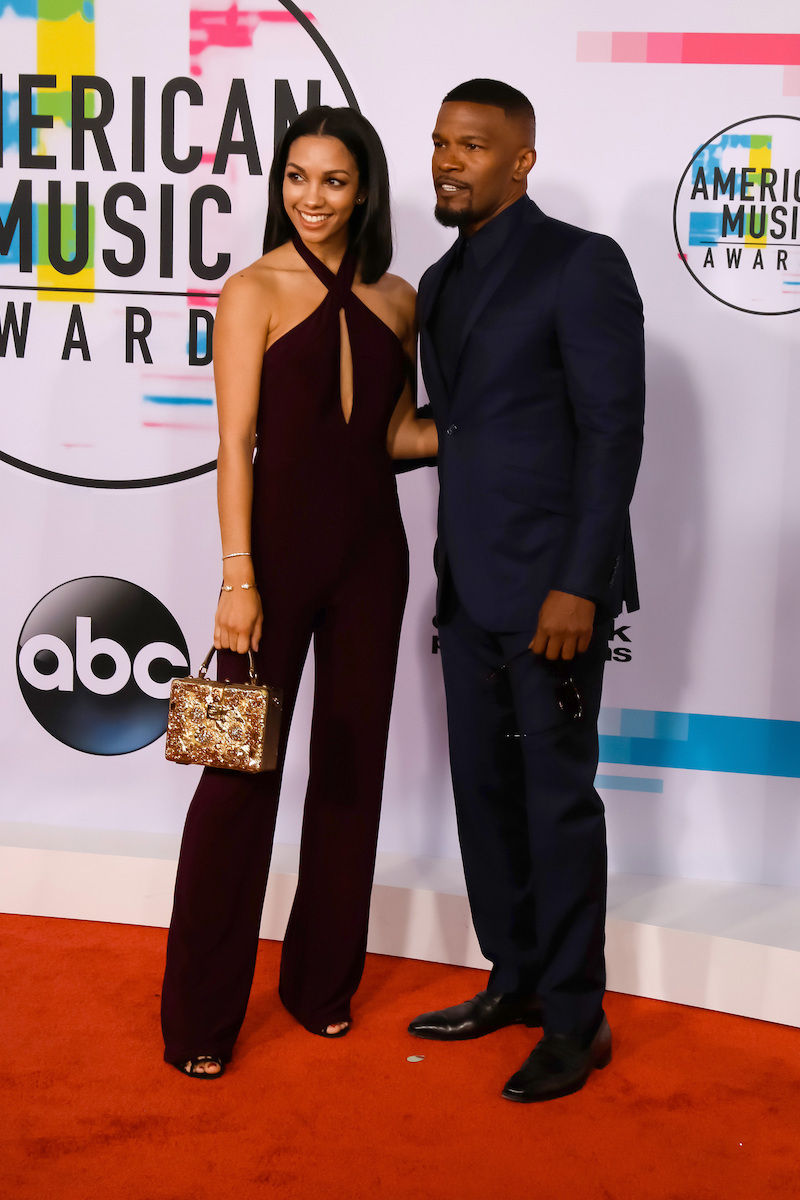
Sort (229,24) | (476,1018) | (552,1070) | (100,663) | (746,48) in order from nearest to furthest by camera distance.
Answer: (552,1070), (476,1018), (746,48), (229,24), (100,663)

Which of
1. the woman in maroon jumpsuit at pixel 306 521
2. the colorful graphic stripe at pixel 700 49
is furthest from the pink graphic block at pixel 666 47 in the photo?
the woman in maroon jumpsuit at pixel 306 521

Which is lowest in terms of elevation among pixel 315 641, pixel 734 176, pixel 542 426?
pixel 315 641

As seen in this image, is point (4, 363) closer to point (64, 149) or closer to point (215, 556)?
point (64, 149)

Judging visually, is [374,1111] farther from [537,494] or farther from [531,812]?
[537,494]

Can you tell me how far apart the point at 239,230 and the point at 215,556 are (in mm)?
909

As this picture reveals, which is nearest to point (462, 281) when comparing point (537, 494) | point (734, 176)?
point (537, 494)

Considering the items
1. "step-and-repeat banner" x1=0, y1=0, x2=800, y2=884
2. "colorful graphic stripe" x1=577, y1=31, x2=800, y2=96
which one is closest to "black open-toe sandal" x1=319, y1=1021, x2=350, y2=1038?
"step-and-repeat banner" x1=0, y1=0, x2=800, y2=884

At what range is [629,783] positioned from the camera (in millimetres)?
3236

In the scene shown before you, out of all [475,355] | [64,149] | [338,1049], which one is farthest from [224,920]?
[64,149]

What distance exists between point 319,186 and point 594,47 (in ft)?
3.88

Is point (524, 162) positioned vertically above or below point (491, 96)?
below

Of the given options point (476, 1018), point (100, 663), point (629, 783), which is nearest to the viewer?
point (476, 1018)

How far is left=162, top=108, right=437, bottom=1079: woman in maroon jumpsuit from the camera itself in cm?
225

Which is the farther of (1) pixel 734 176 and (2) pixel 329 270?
(1) pixel 734 176
